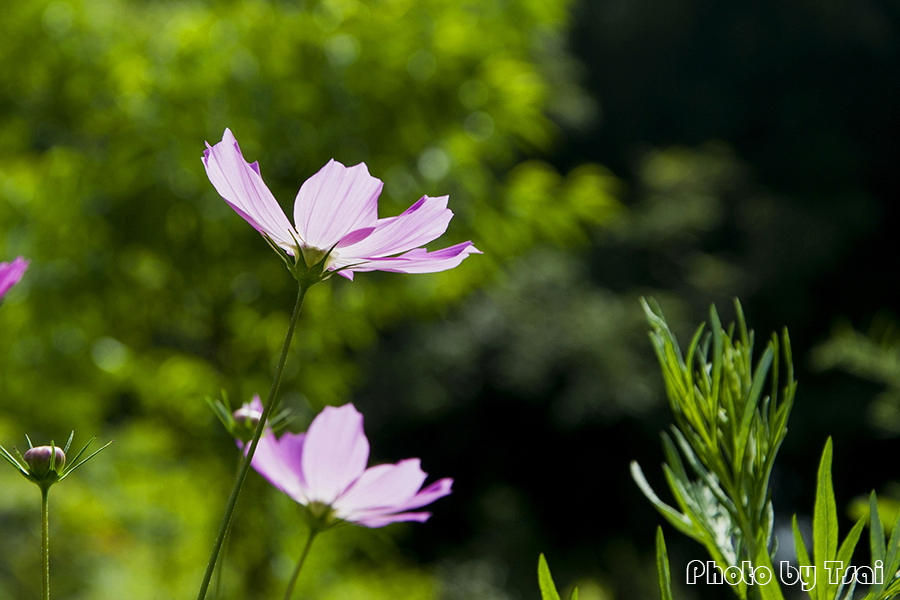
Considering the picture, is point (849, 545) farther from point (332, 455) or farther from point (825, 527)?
point (332, 455)

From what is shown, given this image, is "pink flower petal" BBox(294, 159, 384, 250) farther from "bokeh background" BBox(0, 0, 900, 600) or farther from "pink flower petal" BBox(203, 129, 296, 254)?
"bokeh background" BBox(0, 0, 900, 600)

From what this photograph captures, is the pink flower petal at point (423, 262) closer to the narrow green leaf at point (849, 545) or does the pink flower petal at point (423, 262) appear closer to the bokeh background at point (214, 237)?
the narrow green leaf at point (849, 545)

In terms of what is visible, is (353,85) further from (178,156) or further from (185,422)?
(185,422)

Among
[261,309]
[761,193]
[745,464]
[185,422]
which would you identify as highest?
[761,193]

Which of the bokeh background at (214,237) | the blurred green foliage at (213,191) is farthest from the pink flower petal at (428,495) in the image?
the blurred green foliage at (213,191)

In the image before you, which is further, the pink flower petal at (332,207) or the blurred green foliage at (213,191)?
the blurred green foliage at (213,191)

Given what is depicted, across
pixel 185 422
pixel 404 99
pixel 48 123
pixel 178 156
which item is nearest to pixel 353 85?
pixel 404 99
